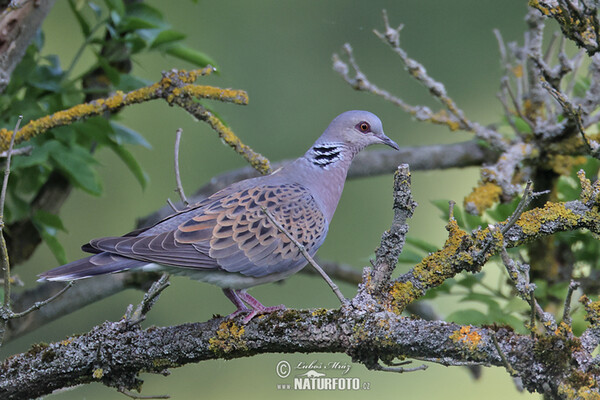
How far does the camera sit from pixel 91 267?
191 centimetres

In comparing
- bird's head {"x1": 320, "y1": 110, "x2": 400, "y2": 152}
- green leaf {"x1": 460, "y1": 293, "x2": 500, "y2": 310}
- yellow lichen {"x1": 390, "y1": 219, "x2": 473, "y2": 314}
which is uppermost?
bird's head {"x1": 320, "y1": 110, "x2": 400, "y2": 152}

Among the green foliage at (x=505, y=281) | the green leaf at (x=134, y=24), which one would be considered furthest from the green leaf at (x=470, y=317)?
the green leaf at (x=134, y=24)

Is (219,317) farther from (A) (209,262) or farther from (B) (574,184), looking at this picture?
(B) (574,184)

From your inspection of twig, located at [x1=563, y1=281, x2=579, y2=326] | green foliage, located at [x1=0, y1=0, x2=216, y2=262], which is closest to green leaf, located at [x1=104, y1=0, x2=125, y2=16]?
green foliage, located at [x1=0, y1=0, x2=216, y2=262]

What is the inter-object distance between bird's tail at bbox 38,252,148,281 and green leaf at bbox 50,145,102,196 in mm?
711

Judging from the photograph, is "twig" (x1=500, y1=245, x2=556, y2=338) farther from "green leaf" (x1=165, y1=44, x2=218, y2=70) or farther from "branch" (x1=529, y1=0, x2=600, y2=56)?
"green leaf" (x1=165, y1=44, x2=218, y2=70)

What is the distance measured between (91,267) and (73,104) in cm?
113

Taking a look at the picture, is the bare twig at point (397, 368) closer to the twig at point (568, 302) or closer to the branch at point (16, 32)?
the twig at point (568, 302)

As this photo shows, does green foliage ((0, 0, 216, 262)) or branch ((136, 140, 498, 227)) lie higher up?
branch ((136, 140, 498, 227))

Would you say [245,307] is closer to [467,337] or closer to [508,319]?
[467,337]

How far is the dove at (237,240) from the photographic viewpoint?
1.98 meters

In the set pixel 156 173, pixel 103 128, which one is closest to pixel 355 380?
pixel 103 128

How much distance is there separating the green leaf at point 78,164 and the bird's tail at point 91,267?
28.0 inches

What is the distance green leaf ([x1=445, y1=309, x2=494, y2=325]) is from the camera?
2.31 meters
